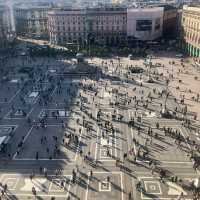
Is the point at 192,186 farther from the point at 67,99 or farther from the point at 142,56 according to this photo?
the point at 142,56

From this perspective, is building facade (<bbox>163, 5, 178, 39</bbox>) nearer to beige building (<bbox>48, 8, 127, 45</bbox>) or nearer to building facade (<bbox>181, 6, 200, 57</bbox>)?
building facade (<bbox>181, 6, 200, 57</bbox>)

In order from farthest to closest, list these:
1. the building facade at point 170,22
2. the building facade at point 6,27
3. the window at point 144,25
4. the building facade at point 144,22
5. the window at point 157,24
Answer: the building facade at point 170,22 < the building facade at point 6,27 < the window at point 157,24 < the window at point 144,25 < the building facade at point 144,22

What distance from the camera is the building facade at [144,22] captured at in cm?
14350

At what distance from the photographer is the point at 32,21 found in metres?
184

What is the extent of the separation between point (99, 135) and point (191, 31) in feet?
268

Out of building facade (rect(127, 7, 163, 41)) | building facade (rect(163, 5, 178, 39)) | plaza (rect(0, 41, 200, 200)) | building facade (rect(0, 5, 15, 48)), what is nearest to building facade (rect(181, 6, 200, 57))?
building facade (rect(127, 7, 163, 41))

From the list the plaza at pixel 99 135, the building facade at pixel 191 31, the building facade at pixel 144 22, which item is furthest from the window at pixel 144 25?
the plaza at pixel 99 135

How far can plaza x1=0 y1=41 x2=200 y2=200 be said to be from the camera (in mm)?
45125

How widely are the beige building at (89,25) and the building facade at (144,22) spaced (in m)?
3.61

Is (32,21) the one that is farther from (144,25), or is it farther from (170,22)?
(170,22)

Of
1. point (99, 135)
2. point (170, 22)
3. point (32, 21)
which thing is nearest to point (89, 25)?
point (170, 22)

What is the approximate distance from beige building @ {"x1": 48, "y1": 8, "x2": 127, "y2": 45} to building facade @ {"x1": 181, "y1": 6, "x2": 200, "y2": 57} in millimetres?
28508

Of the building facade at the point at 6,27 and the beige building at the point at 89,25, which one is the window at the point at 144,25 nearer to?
the beige building at the point at 89,25

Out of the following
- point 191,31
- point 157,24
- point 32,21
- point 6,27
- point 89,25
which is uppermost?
point 191,31
